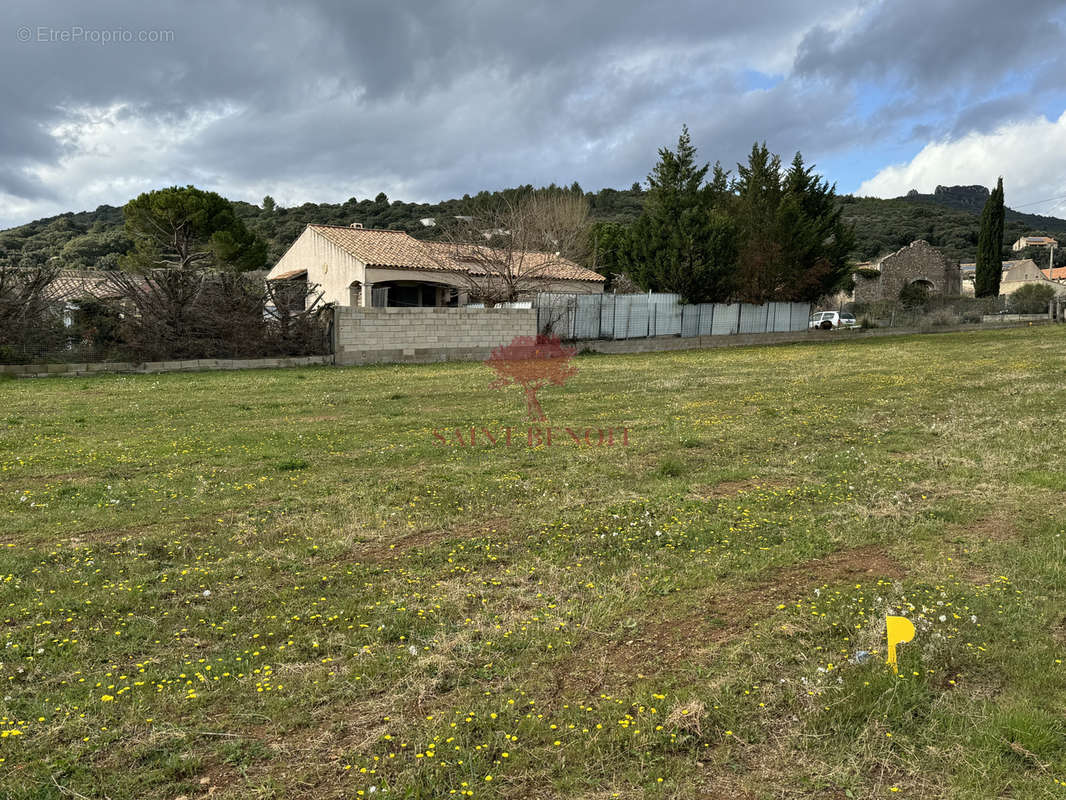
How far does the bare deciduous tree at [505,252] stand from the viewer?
31.8 m

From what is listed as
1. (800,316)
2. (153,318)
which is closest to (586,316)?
(800,316)

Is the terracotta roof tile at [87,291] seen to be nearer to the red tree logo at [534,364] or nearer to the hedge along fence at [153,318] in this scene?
the hedge along fence at [153,318]

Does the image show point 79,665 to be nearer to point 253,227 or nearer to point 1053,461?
point 1053,461

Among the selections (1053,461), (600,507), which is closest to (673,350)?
(1053,461)

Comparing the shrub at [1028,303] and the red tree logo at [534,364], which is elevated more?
the shrub at [1028,303]

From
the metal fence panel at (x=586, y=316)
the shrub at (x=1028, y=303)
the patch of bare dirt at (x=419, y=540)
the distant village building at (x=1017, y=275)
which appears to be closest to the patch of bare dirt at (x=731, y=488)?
the patch of bare dirt at (x=419, y=540)

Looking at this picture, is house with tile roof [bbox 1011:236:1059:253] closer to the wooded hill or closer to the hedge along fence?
the wooded hill

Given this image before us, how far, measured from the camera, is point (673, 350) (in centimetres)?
2734

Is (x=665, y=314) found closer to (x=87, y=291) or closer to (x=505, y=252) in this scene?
(x=505, y=252)

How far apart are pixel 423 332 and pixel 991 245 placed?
50.1m

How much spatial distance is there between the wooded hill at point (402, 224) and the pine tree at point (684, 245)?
12997 mm

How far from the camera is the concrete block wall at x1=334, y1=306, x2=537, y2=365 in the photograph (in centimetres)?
2116

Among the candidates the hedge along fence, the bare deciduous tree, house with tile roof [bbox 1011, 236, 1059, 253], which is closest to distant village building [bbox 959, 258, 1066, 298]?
house with tile roof [bbox 1011, 236, 1059, 253]

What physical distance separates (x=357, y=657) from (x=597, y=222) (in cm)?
5546
